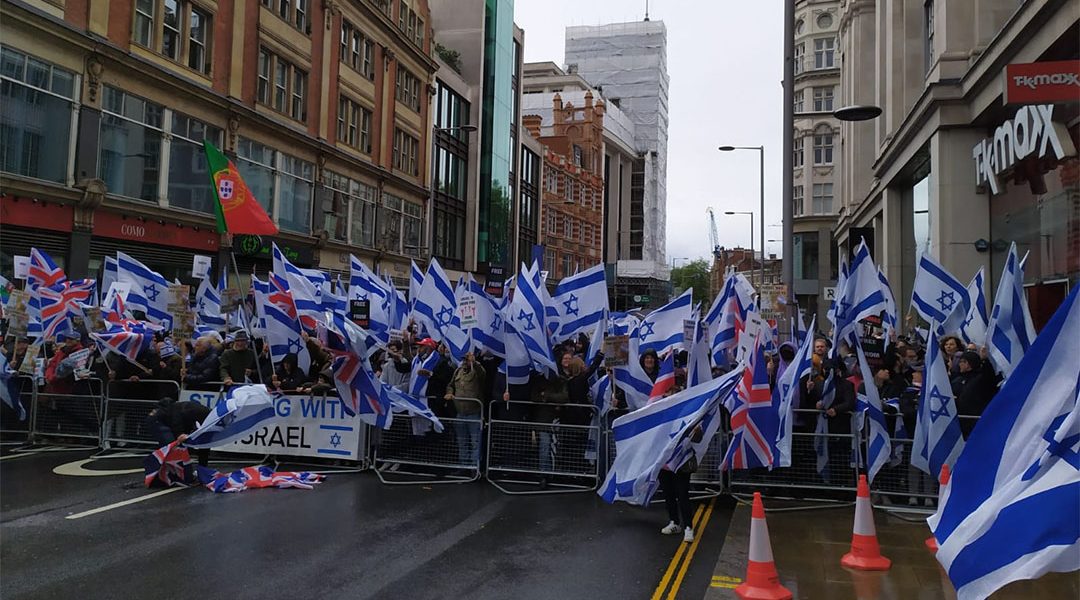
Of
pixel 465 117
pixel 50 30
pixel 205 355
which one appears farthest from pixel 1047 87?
pixel 465 117

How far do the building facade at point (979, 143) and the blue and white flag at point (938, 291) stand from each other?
2730 millimetres

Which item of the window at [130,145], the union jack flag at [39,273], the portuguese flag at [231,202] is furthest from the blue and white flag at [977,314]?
the window at [130,145]

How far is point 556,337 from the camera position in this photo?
1272 centimetres

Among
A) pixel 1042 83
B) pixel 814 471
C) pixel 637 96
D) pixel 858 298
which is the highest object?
pixel 637 96

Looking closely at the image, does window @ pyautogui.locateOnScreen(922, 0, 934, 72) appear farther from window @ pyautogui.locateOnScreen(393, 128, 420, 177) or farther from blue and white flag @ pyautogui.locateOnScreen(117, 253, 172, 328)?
window @ pyautogui.locateOnScreen(393, 128, 420, 177)

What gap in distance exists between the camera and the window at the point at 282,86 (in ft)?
98.2

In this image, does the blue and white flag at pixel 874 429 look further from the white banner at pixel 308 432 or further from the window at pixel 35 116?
the window at pixel 35 116

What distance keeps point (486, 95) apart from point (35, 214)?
1435 inches

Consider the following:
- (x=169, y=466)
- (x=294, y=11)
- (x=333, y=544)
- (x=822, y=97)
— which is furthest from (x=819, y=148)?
(x=333, y=544)

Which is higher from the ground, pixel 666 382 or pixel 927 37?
pixel 927 37

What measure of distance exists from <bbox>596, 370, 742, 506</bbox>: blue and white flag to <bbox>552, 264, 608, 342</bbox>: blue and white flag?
3.93 m

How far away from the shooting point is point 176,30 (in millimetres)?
24984

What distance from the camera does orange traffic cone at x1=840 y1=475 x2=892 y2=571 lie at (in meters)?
6.98

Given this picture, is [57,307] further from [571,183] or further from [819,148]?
[571,183]
